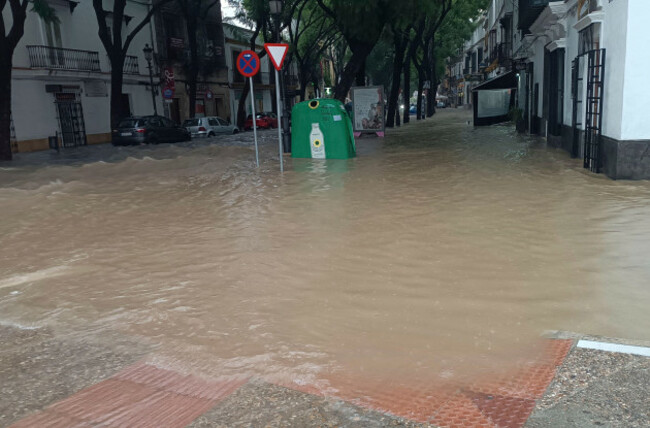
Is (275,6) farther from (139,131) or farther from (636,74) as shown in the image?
(139,131)

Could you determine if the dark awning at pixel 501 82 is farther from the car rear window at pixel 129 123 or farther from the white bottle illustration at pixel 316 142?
the car rear window at pixel 129 123

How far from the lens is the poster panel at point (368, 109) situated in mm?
22000

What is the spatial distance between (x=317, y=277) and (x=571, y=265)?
2375 mm

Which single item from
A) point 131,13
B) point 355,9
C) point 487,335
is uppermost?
point 131,13

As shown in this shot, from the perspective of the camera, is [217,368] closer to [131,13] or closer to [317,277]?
[317,277]

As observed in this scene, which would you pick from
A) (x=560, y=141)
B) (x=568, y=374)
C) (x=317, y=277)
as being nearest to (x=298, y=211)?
(x=317, y=277)

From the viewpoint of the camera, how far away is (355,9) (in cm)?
1839

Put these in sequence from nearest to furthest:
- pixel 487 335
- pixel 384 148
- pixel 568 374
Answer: pixel 568 374
pixel 487 335
pixel 384 148

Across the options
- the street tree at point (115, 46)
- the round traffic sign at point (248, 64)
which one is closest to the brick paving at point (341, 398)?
the round traffic sign at point (248, 64)

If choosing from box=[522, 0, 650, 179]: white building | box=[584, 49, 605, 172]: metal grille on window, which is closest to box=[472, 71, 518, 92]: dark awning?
box=[522, 0, 650, 179]: white building

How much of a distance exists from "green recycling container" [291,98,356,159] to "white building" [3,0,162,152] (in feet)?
38.4

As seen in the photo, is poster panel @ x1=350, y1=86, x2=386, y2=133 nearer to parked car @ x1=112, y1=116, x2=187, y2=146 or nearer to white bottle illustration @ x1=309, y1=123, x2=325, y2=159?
white bottle illustration @ x1=309, y1=123, x2=325, y2=159

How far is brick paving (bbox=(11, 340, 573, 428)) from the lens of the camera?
291cm

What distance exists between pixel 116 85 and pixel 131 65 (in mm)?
8613
